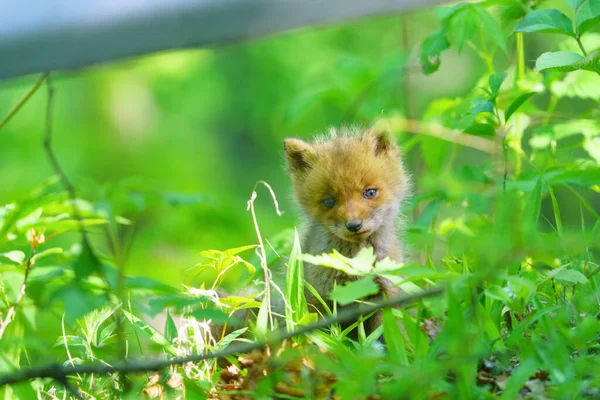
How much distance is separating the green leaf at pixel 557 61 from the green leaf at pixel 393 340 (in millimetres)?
1074

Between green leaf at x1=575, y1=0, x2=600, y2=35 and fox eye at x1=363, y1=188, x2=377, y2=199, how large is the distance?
4.46ft

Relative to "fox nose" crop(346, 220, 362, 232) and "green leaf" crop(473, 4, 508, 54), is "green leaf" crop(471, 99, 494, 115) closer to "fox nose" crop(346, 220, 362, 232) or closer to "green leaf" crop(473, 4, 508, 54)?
"green leaf" crop(473, 4, 508, 54)

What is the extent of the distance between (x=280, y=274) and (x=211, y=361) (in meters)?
1.54

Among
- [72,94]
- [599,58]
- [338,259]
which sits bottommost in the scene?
[72,94]

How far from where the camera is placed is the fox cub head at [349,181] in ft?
13.3

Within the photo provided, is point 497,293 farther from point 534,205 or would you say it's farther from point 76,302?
point 76,302

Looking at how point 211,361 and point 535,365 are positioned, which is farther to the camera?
point 211,361

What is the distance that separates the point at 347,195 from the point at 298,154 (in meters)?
0.45

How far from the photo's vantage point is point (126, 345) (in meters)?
3.23

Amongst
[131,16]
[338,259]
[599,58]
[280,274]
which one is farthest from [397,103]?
[131,16]

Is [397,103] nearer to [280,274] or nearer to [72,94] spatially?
[280,274]

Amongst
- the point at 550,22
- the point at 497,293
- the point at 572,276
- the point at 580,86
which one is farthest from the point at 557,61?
the point at 580,86

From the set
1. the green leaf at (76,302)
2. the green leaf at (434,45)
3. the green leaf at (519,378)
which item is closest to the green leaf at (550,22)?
the green leaf at (434,45)

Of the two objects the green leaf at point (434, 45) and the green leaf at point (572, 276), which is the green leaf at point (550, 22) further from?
the green leaf at point (572, 276)
